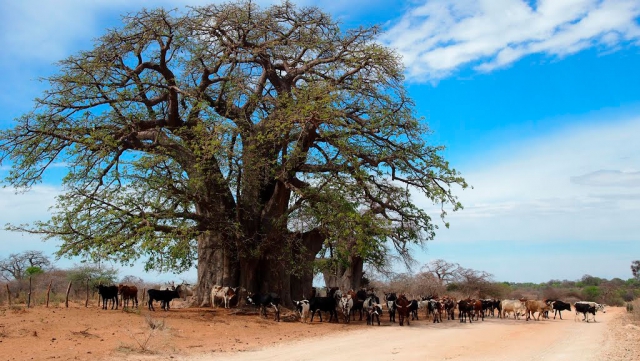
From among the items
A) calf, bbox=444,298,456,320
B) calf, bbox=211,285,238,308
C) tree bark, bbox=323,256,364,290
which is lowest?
calf, bbox=444,298,456,320

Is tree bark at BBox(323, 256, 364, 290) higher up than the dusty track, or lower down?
higher up

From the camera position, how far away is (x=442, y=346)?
1352cm

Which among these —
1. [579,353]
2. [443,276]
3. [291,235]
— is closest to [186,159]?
[291,235]

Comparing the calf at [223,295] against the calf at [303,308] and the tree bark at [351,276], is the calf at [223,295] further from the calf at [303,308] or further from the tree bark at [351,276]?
the tree bark at [351,276]

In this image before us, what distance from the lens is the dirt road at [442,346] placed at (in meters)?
11.7

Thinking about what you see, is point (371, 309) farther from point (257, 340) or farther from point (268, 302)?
point (257, 340)

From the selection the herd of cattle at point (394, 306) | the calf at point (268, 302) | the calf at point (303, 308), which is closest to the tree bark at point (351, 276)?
the herd of cattle at point (394, 306)

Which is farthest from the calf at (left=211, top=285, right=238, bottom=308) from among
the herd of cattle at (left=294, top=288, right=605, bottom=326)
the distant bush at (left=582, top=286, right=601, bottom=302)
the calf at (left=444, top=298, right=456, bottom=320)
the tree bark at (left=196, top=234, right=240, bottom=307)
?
the distant bush at (left=582, top=286, right=601, bottom=302)

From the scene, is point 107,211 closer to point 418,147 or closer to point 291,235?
point 291,235

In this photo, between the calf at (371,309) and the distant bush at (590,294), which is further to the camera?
the distant bush at (590,294)

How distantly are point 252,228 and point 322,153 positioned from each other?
3.98 m

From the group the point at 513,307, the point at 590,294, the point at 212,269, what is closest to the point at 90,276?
the point at 212,269

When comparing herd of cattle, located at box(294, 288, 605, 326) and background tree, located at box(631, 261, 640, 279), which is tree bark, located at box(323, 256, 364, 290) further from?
background tree, located at box(631, 261, 640, 279)

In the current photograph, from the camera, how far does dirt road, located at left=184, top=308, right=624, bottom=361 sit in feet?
38.4
